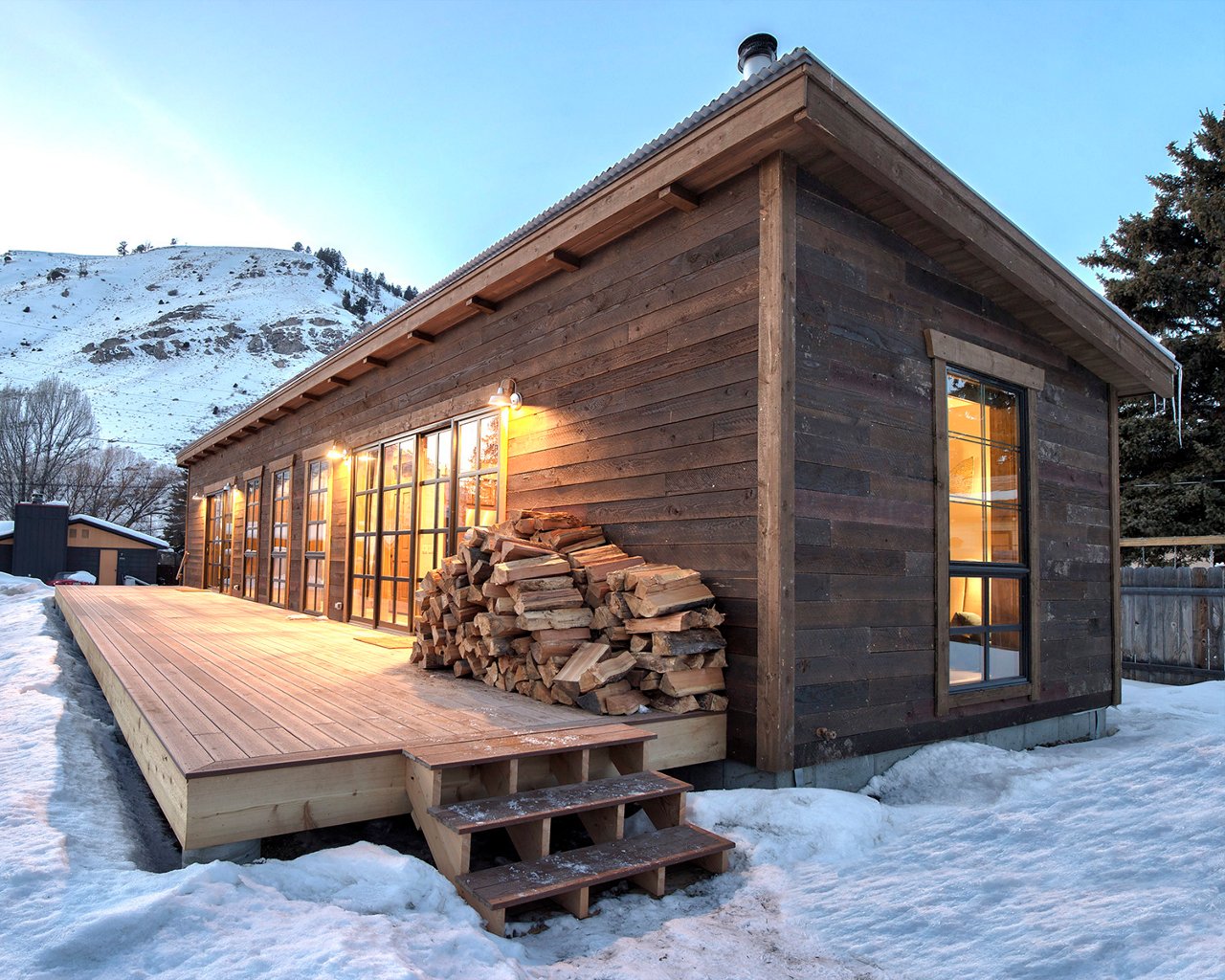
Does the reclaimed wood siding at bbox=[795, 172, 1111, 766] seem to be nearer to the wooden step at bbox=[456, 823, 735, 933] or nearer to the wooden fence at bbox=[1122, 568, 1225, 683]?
the wooden step at bbox=[456, 823, 735, 933]

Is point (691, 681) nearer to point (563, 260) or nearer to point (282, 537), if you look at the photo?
point (563, 260)

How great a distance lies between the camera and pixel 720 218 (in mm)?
4027

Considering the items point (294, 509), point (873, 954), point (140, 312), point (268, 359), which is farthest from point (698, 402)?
point (140, 312)

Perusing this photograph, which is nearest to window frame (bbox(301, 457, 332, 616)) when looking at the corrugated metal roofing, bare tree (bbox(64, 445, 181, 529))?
the corrugated metal roofing

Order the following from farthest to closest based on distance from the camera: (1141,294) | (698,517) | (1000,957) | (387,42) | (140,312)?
1. (140,312)
2. (387,42)
3. (1141,294)
4. (698,517)
5. (1000,957)

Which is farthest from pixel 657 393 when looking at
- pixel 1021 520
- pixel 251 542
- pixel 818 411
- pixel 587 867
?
pixel 251 542

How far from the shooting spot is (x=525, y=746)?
2.98 metres

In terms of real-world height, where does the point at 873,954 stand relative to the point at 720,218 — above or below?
below

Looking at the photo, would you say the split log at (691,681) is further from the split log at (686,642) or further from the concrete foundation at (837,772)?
the concrete foundation at (837,772)

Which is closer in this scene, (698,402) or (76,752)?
(76,752)

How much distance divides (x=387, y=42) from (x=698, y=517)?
1457cm

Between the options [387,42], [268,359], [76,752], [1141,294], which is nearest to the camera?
[76,752]

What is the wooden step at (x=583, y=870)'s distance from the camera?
2.37 metres

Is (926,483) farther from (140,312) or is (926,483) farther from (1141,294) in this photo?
(140,312)
